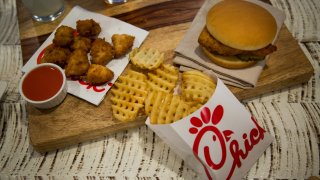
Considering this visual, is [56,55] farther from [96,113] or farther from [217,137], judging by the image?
[217,137]

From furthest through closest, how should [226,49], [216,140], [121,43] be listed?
[121,43], [226,49], [216,140]

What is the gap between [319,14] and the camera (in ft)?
7.95

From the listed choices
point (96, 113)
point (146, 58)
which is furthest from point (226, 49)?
point (96, 113)

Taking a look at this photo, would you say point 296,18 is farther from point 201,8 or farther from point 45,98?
point 45,98

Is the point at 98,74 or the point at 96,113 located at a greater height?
the point at 98,74

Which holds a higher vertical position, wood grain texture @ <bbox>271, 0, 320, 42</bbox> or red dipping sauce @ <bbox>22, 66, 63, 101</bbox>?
wood grain texture @ <bbox>271, 0, 320, 42</bbox>

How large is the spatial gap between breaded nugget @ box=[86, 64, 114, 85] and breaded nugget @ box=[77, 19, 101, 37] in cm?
32

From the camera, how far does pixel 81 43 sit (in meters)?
2.15

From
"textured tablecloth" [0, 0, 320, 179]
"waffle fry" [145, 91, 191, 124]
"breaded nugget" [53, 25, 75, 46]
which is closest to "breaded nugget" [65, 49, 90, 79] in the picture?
"breaded nugget" [53, 25, 75, 46]

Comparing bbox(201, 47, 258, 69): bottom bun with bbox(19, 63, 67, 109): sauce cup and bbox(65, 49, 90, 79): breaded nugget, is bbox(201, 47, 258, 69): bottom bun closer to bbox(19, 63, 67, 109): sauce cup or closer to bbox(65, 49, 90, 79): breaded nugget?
bbox(65, 49, 90, 79): breaded nugget

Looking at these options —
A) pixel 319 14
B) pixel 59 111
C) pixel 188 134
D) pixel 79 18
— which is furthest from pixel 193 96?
pixel 319 14

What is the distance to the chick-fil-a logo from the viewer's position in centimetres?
160

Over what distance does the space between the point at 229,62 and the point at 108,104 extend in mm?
752

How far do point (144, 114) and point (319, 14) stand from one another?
151cm
